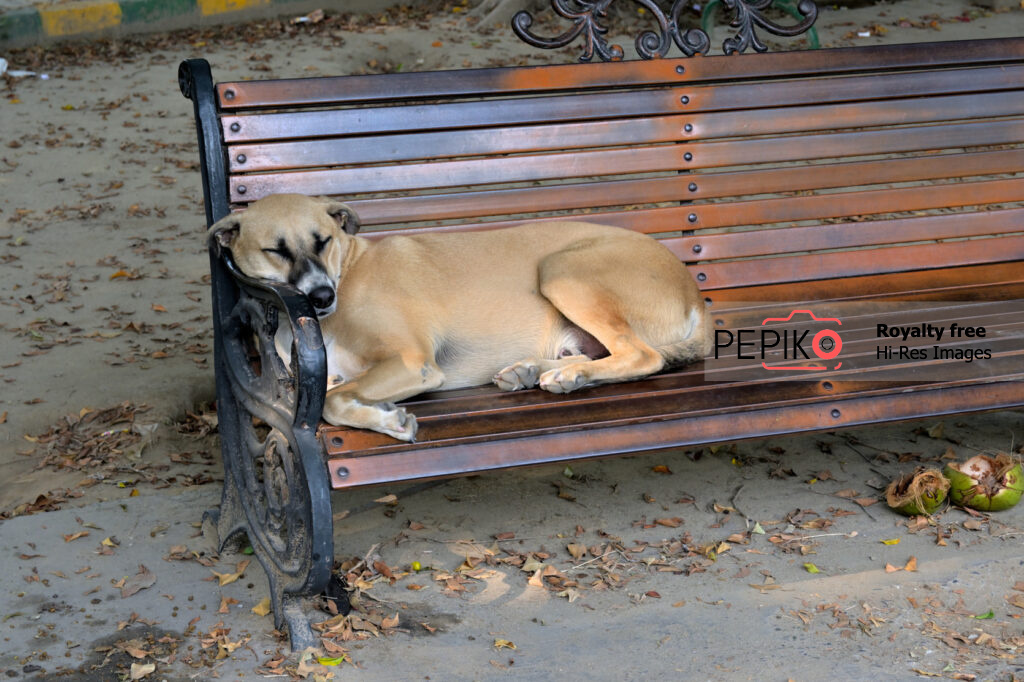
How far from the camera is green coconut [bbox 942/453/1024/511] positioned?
156 inches

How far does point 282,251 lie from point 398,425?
0.81 metres

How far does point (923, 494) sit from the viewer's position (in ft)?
13.1

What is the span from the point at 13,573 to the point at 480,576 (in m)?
1.61

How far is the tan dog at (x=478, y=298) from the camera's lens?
3697mm

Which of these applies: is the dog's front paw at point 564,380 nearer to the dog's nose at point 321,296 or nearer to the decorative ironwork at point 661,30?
the dog's nose at point 321,296

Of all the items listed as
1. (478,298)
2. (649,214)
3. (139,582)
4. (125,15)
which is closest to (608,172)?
(649,214)

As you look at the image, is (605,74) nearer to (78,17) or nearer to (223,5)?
(223,5)

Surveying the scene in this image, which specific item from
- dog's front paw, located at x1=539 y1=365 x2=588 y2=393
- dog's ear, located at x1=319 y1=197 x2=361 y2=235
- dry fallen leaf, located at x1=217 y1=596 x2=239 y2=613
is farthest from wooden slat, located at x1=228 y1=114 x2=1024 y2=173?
dry fallen leaf, located at x1=217 y1=596 x2=239 y2=613

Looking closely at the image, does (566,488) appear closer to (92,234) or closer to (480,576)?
(480,576)

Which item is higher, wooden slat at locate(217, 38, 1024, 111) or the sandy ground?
wooden slat at locate(217, 38, 1024, 111)

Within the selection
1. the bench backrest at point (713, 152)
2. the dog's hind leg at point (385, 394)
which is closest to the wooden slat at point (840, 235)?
the bench backrest at point (713, 152)

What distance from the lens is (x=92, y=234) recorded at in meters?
7.25

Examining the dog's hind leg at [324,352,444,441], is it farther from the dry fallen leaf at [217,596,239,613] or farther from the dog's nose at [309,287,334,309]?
the dry fallen leaf at [217,596,239,613]

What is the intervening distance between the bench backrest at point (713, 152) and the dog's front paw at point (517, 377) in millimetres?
671
